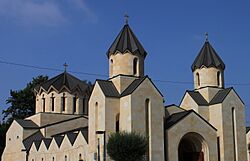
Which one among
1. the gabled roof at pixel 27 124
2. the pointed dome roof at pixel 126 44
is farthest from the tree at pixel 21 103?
the pointed dome roof at pixel 126 44

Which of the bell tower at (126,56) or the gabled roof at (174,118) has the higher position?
the bell tower at (126,56)

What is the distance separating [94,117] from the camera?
3550 cm

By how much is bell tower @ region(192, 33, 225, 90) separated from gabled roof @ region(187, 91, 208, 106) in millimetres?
754

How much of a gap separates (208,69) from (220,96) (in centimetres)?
273

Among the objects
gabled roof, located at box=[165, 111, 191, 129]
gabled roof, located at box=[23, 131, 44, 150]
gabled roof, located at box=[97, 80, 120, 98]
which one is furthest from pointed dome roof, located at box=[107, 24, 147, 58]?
gabled roof, located at box=[23, 131, 44, 150]

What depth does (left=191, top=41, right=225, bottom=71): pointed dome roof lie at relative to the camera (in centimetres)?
4012

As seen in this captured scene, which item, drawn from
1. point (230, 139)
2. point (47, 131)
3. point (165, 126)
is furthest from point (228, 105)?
point (47, 131)

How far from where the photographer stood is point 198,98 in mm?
40000

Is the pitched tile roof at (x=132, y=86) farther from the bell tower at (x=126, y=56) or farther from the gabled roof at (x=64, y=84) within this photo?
the gabled roof at (x=64, y=84)

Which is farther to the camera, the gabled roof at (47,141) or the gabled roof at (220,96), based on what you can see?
the gabled roof at (47,141)

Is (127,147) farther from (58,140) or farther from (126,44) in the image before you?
(58,140)

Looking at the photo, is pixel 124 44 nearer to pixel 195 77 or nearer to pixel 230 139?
pixel 195 77

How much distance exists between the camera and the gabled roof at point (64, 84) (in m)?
49.3

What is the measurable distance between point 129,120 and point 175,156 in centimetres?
481
